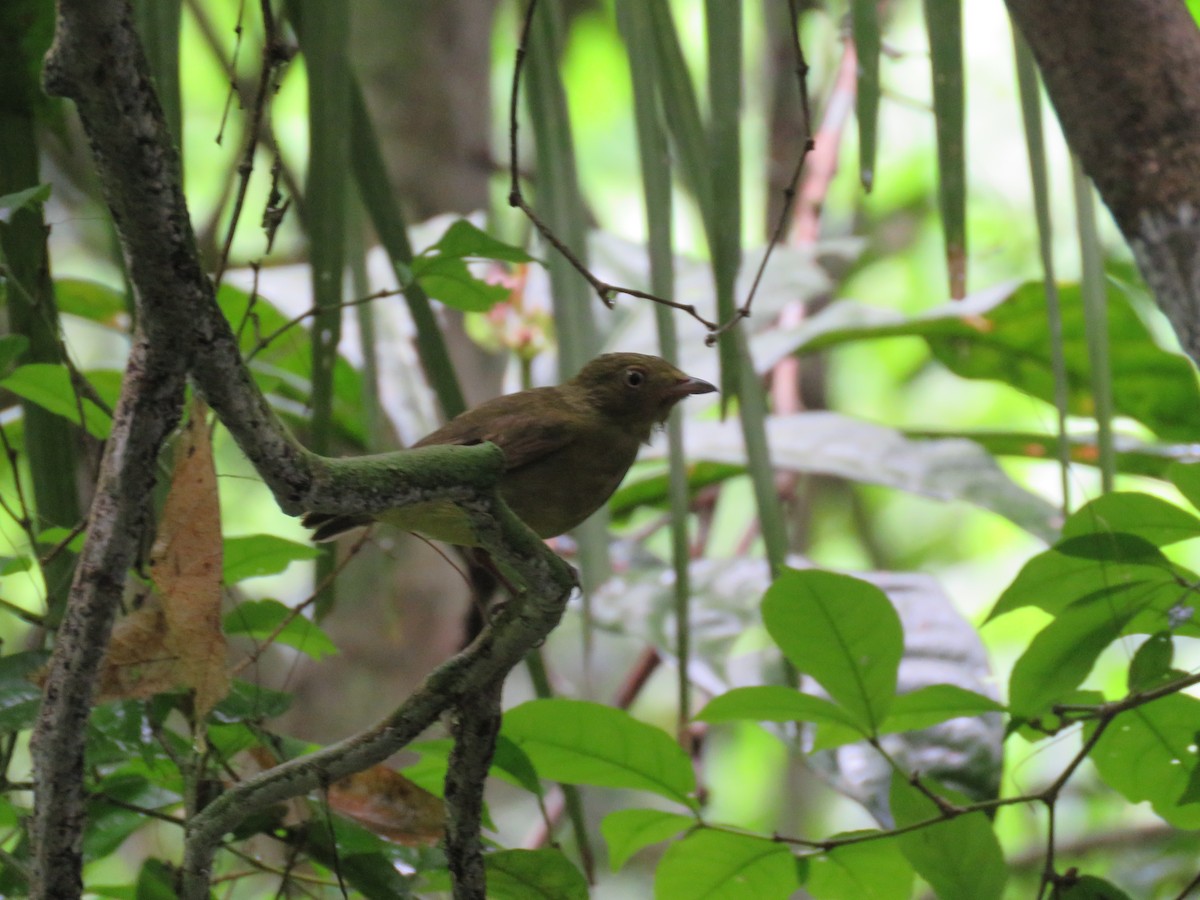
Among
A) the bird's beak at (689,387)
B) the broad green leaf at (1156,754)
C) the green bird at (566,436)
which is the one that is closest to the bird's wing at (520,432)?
the green bird at (566,436)

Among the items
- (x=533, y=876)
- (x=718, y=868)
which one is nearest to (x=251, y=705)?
(x=533, y=876)

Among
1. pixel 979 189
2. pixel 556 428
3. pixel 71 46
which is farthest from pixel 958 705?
pixel 979 189

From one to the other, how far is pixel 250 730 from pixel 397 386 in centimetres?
269

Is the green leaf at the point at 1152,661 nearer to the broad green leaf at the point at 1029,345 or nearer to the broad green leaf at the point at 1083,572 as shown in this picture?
the broad green leaf at the point at 1083,572

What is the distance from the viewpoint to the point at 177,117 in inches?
78.5

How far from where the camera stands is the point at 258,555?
199cm

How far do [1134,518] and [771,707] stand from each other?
604 millimetres

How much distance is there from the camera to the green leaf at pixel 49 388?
191cm

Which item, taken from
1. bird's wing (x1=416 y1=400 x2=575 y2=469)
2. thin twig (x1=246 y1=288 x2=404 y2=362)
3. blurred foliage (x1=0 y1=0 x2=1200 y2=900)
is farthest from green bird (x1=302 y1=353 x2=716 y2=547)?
thin twig (x1=246 y1=288 x2=404 y2=362)

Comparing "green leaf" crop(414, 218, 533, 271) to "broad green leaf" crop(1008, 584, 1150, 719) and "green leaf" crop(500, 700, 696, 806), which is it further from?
"broad green leaf" crop(1008, 584, 1150, 719)

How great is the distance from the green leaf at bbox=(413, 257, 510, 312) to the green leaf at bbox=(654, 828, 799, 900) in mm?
979

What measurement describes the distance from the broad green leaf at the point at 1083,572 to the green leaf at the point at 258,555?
1073 millimetres

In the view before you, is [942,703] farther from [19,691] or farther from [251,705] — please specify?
[19,691]

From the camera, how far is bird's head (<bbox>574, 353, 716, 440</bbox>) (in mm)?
3121
